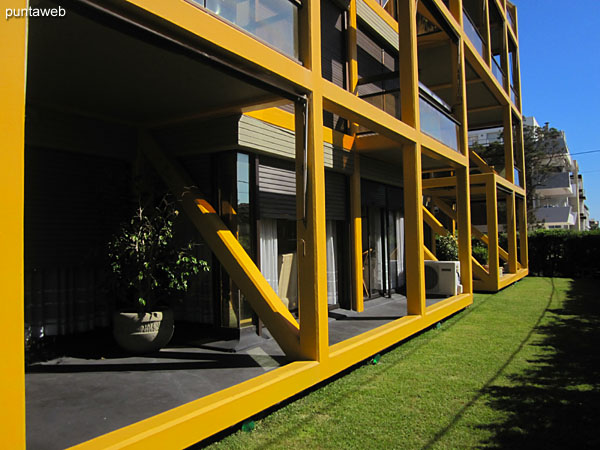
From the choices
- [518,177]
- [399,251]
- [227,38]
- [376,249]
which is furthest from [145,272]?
[518,177]

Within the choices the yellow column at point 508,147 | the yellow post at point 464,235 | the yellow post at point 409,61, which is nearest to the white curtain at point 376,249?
the yellow post at point 464,235

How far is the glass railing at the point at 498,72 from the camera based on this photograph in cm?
1399

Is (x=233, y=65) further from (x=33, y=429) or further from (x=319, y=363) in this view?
(x=33, y=429)

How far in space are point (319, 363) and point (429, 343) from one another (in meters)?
2.83

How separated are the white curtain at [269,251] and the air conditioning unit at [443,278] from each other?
5148 millimetres

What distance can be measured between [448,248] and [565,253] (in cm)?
867

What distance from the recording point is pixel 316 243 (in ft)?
15.2

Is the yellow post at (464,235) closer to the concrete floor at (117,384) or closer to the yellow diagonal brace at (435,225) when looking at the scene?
A: the yellow diagonal brace at (435,225)

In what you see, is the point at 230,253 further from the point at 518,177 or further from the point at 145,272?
the point at 518,177

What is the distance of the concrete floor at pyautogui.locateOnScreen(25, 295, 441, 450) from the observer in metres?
3.36

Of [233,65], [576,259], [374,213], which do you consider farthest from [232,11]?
[576,259]

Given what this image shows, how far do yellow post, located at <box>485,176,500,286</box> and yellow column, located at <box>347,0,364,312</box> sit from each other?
4933 mm

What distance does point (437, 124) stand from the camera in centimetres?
891

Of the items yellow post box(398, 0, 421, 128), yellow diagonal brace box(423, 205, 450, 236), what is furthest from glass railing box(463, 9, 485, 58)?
yellow diagonal brace box(423, 205, 450, 236)
